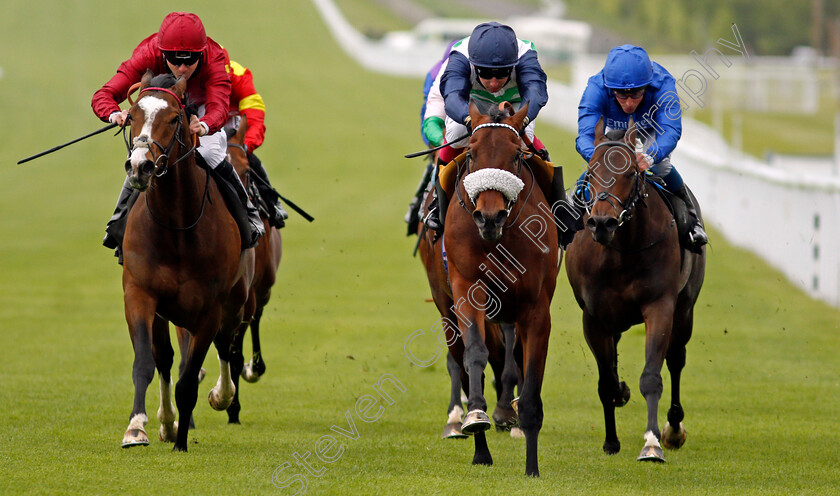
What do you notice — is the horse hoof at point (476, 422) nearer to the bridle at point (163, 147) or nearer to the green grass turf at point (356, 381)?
the green grass turf at point (356, 381)

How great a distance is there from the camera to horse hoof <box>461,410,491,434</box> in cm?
673

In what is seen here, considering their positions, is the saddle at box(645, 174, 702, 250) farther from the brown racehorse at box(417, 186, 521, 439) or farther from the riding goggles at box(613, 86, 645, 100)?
the brown racehorse at box(417, 186, 521, 439)

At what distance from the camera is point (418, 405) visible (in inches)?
400

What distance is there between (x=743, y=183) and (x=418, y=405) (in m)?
11.4

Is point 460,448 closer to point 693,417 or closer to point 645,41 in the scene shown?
point 693,417

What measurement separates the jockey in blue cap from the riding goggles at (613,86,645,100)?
2.11 ft

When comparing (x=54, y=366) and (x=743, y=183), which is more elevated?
(x=743, y=183)

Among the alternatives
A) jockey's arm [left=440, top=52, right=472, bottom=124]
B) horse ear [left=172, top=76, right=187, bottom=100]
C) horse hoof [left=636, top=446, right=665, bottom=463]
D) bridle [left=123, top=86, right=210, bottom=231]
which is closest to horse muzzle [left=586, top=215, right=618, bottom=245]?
jockey's arm [left=440, top=52, right=472, bottom=124]


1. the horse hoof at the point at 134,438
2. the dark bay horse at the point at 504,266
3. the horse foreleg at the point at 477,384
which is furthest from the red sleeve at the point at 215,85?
the horse foreleg at the point at 477,384

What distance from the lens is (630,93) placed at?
812 cm

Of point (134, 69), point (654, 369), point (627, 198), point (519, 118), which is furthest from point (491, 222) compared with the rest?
point (134, 69)

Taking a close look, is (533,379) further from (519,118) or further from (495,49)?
(495,49)

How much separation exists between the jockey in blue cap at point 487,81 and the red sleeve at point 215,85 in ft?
4.39

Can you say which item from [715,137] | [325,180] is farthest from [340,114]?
[715,137]
